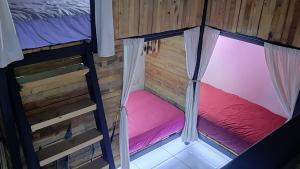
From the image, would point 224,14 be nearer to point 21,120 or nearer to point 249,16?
point 249,16

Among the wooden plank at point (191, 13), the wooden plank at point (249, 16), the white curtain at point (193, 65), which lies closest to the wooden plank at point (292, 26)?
the wooden plank at point (249, 16)

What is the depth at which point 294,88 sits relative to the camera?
3.06 m

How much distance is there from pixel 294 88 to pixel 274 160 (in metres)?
2.33

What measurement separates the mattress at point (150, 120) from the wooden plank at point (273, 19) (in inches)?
73.5

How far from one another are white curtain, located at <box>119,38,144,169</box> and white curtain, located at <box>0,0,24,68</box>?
1238 millimetres

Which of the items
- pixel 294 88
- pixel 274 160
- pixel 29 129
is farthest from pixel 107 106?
pixel 274 160

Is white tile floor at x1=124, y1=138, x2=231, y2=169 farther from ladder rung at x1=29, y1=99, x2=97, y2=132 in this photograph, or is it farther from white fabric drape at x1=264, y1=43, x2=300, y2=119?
ladder rung at x1=29, y1=99, x2=97, y2=132

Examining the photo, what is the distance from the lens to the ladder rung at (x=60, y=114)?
2.34 m

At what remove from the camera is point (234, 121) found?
4035 millimetres

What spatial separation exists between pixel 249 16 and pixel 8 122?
284cm

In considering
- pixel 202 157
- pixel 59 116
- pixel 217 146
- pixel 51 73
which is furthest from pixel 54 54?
pixel 217 146

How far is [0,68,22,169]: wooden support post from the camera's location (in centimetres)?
217

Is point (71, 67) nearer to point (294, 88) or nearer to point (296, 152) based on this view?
point (296, 152)

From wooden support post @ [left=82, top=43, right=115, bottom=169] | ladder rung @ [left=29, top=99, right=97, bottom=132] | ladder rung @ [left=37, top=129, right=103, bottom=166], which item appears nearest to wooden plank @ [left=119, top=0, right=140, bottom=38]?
wooden support post @ [left=82, top=43, right=115, bottom=169]
